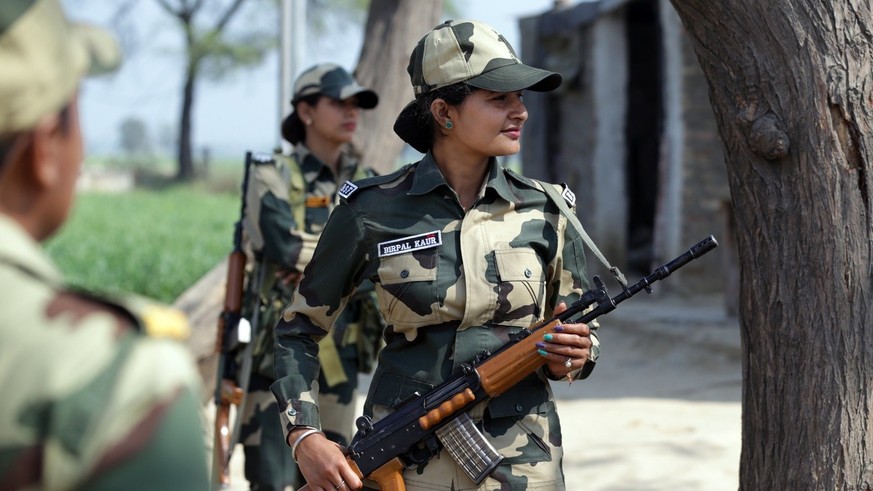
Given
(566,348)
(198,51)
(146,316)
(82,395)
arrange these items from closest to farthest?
(82,395) → (146,316) → (566,348) → (198,51)

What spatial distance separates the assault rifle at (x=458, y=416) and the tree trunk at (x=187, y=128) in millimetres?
39916

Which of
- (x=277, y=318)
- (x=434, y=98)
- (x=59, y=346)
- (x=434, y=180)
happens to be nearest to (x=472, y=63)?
(x=434, y=98)

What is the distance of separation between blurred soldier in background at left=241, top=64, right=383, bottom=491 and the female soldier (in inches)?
65.5

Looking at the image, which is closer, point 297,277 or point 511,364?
point 511,364

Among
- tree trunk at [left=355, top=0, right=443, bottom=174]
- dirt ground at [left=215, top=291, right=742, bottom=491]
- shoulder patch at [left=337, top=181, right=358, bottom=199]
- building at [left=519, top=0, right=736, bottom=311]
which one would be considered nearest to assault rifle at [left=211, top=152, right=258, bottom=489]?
dirt ground at [left=215, top=291, right=742, bottom=491]

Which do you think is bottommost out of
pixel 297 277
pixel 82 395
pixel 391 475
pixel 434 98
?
pixel 391 475

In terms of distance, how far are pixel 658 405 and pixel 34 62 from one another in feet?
23.6

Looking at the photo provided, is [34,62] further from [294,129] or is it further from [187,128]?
[187,128]

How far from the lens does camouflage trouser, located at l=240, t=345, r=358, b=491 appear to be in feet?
15.9

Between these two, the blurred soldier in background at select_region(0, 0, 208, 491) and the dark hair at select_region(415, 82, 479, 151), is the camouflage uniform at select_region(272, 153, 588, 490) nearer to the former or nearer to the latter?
the dark hair at select_region(415, 82, 479, 151)

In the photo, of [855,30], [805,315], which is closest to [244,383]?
[805,315]

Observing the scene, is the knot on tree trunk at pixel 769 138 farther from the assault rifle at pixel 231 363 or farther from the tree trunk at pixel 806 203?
the assault rifle at pixel 231 363

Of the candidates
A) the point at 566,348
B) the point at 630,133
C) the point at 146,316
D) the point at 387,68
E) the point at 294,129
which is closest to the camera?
the point at 146,316

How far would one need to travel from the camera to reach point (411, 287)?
3.03m
